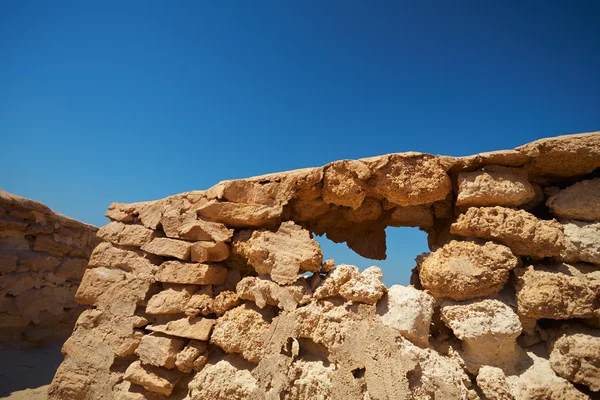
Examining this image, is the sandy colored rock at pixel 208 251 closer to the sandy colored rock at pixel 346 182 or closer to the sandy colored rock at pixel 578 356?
the sandy colored rock at pixel 346 182

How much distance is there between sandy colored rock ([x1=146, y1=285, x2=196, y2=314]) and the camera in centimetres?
241

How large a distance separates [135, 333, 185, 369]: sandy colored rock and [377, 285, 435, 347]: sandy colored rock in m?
1.41

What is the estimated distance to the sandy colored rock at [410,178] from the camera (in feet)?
7.32

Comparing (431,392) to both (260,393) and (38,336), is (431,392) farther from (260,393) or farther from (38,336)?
(38,336)

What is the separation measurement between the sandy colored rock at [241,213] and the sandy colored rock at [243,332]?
24.3 inches

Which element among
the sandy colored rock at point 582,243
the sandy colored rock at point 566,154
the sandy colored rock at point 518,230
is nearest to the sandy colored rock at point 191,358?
the sandy colored rock at point 518,230

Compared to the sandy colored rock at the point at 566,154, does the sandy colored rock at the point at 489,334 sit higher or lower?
lower

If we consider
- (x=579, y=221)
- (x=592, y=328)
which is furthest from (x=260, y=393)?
(x=579, y=221)

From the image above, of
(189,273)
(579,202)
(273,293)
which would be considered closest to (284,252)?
(273,293)

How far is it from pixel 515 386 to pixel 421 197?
→ 118 centimetres

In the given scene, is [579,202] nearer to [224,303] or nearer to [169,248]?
[224,303]

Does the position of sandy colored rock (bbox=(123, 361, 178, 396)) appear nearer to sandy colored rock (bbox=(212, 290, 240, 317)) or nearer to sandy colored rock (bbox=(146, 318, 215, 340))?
sandy colored rock (bbox=(146, 318, 215, 340))

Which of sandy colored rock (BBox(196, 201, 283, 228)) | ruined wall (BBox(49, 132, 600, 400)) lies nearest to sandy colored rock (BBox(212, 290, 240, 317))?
ruined wall (BBox(49, 132, 600, 400))

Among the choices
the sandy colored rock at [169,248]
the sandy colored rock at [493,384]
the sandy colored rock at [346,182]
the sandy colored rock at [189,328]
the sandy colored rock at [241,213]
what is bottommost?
the sandy colored rock at [189,328]
